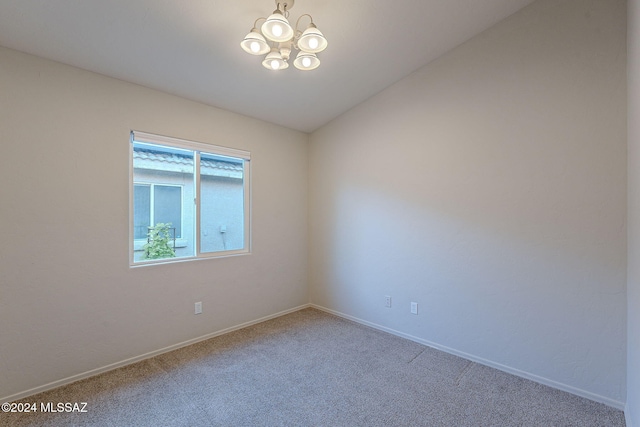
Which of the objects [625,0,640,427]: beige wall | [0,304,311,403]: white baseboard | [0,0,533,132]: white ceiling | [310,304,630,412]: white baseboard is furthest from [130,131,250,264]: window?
[625,0,640,427]: beige wall

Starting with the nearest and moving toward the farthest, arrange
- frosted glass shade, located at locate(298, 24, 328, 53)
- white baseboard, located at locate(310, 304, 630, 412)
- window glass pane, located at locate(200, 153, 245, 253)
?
1. frosted glass shade, located at locate(298, 24, 328, 53)
2. white baseboard, located at locate(310, 304, 630, 412)
3. window glass pane, located at locate(200, 153, 245, 253)

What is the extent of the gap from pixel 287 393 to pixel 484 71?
3.12 meters

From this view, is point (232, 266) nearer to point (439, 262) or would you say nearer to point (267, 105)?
point (267, 105)

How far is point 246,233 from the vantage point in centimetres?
350

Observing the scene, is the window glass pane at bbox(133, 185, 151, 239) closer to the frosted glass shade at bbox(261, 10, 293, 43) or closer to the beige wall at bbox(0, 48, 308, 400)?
the beige wall at bbox(0, 48, 308, 400)

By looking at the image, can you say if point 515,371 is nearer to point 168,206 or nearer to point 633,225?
point 633,225

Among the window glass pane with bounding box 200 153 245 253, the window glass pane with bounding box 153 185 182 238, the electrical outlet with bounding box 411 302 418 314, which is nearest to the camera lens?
the window glass pane with bounding box 153 185 182 238

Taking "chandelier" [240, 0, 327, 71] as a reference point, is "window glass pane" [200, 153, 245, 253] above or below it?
below

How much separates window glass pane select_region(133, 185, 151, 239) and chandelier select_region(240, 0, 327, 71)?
1.63 meters

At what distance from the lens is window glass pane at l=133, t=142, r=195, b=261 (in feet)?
8.89

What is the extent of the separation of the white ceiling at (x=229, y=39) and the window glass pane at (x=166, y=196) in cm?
61

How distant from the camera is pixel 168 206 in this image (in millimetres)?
2904

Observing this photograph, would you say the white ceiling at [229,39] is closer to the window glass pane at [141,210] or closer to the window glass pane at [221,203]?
the window glass pane at [221,203]

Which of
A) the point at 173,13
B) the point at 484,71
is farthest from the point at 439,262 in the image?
the point at 173,13
